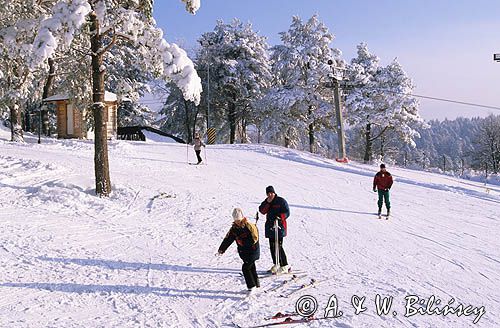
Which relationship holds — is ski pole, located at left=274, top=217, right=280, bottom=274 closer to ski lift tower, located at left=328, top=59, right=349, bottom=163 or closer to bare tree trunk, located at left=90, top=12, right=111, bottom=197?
bare tree trunk, located at left=90, top=12, right=111, bottom=197

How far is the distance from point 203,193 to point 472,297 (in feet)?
31.9

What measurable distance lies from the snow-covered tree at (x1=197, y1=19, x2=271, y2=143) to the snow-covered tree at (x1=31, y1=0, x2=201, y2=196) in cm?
2618

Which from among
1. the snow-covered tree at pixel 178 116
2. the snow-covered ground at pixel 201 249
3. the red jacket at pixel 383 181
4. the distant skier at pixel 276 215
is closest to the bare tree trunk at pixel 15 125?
the snow-covered ground at pixel 201 249

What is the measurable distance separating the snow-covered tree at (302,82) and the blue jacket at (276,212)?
90.6 ft

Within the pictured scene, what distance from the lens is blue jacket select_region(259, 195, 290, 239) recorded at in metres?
8.18

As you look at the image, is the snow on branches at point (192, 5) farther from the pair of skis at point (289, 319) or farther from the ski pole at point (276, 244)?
the pair of skis at point (289, 319)

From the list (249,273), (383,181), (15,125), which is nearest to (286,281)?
(249,273)

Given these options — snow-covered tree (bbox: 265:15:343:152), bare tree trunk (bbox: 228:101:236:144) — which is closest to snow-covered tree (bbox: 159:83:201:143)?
bare tree trunk (bbox: 228:101:236:144)

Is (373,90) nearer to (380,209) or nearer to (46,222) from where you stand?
(380,209)

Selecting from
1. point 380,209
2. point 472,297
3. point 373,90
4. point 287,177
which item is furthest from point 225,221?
point 373,90

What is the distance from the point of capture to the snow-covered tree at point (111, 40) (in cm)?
1104

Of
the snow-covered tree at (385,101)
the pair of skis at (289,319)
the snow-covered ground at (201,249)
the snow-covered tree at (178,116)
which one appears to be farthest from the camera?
the snow-covered tree at (178,116)

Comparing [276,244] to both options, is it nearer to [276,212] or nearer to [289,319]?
[276,212]

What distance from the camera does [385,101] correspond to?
118 feet
